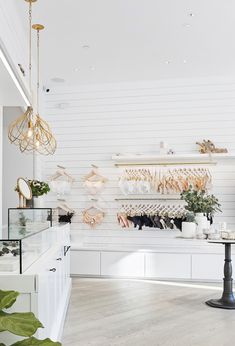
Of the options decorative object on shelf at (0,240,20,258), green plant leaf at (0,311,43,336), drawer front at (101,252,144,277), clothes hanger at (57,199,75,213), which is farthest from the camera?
clothes hanger at (57,199,75,213)

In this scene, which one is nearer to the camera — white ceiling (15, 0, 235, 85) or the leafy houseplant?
the leafy houseplant

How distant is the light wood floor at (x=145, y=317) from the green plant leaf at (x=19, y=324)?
163 centimetres

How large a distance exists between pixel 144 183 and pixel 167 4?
2.97 meters

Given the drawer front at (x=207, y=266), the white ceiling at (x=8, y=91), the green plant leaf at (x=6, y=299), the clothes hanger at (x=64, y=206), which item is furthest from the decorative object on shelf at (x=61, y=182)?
the green plant leaf at (x=6, y=299)

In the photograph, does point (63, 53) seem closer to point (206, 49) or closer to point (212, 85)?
point (206, 49)

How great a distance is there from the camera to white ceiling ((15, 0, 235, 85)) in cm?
407

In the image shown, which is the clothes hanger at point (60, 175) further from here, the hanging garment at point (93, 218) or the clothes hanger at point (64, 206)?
the hanging garment at point (93, 218)

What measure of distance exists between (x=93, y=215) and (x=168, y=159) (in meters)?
1.60

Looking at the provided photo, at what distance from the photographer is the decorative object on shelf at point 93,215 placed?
6.41m

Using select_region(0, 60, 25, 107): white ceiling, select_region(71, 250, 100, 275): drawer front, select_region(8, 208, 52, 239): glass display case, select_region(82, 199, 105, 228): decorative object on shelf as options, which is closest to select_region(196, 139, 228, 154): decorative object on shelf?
select_region(82, 199, 105, 228): decorative object on shelf

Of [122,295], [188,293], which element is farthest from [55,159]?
[188,293]

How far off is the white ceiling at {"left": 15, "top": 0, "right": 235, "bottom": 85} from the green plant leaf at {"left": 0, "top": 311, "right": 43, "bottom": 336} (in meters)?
3.20

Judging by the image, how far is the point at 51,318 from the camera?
2965mm

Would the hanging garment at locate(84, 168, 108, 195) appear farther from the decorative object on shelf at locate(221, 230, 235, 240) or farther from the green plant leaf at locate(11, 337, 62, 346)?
the green plant leaf at locate(11, 337, 62, 346)
